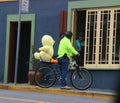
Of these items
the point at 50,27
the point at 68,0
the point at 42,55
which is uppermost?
the point at 68,0

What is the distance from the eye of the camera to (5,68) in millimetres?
15672

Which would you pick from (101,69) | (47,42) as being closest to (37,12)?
(47,42)

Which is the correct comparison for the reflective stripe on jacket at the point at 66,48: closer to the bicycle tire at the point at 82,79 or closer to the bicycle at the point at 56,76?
the bicycle at the point at 56,76

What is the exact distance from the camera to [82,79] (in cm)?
1221

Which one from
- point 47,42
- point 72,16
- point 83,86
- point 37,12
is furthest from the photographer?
point 37,12

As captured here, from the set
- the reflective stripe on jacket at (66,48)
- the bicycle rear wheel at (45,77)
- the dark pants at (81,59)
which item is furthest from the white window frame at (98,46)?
the reflective stripe on jacket at (66,48)

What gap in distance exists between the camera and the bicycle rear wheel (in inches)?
499

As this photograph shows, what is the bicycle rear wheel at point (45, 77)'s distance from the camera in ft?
41.5

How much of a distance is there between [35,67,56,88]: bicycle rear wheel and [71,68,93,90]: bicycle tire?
67 cm

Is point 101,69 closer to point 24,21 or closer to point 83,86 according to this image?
point 83,86

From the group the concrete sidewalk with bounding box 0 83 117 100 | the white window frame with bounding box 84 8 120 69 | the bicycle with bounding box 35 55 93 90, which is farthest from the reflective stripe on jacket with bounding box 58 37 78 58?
the white window frame with bounding box 84 8 120 69

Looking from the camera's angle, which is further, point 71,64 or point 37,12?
point 37,12

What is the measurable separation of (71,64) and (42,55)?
0.97 metres

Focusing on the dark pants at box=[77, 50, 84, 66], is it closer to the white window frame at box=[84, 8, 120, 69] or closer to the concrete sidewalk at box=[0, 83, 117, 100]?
the white window frame at box=[84, 8, 120, 69]
